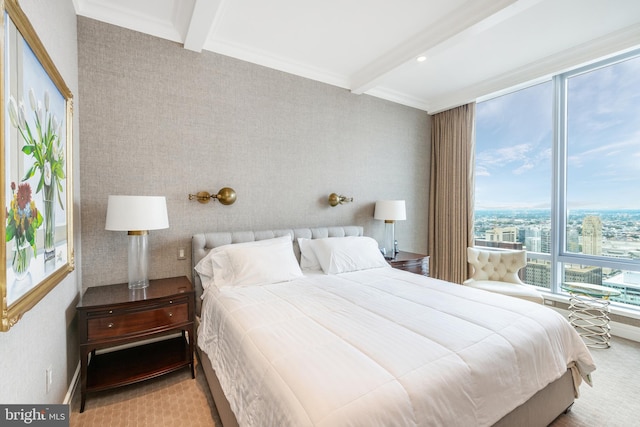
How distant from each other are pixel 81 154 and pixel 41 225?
120 centimetres

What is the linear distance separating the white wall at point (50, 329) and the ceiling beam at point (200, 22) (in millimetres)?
782

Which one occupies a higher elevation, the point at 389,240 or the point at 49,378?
the point at 389,240

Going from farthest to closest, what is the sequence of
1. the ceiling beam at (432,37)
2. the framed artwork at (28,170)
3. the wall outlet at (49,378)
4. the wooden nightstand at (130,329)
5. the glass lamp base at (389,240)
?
the glass lamp base at (389,240), the ceiling beam at (432,37), the wooden nightstand at (130,329), the wall outlet at (49,378), the framed artwork at (28,170)

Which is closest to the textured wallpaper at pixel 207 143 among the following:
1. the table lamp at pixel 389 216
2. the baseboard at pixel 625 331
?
the table lamp at pixel 389 216

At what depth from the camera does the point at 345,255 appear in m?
→ 2.88

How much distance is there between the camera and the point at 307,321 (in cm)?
160

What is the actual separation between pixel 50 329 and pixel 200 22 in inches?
91.1

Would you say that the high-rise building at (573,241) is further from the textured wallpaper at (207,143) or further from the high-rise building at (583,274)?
the textured wallpaper at (207,143)

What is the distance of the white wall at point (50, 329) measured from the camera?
1105 mm

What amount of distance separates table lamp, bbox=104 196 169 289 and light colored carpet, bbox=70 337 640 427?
0.76 m

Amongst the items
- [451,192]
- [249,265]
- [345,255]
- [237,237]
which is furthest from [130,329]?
[451,192]

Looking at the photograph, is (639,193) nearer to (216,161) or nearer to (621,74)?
(621,74)

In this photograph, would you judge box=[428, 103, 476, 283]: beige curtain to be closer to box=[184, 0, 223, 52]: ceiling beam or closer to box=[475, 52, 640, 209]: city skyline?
box=[475, 52, 640, 209]: city skyline

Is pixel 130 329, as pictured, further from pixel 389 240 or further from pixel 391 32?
pixel 391 32
